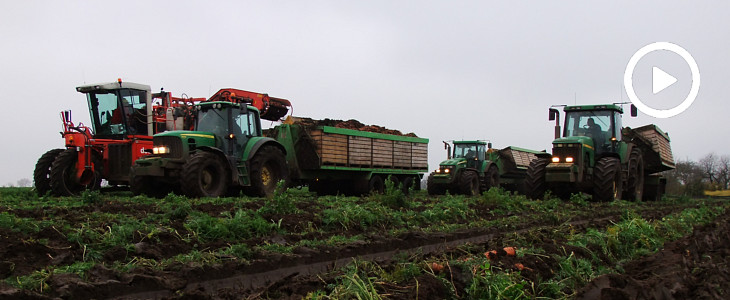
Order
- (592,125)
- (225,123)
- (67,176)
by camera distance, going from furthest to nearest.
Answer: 1. (592,125)
2. (67,176)
3. (225,123)

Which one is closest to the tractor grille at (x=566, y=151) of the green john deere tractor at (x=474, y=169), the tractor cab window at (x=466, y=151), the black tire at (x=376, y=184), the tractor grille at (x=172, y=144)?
the black tire at (x=376, y=184)

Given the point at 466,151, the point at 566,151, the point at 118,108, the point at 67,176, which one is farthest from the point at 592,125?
the point at 67,176

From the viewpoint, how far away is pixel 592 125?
1595 centimetres

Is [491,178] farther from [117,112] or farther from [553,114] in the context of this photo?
[117,112]


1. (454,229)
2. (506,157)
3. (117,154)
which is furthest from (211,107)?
(506,157)

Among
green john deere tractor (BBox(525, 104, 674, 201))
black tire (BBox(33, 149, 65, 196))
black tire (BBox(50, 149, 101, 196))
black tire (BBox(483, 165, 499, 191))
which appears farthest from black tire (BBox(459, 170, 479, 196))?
black tire (BBox(33, 149, 65, 196))

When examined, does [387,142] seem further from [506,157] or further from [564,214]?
[506,157]

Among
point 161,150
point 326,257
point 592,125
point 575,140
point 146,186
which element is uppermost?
point 592,125

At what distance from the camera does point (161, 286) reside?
4488mm

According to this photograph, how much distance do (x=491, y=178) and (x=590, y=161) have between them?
7649 millimetres

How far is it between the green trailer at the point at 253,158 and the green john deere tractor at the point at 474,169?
8.62 ft

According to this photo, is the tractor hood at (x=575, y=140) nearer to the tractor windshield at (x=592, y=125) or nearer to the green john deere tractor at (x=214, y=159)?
the tractor windshield at (x=592, y=125)

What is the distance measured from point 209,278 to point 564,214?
7.83 m

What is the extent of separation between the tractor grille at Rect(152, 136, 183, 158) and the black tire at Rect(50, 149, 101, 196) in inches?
86.2
